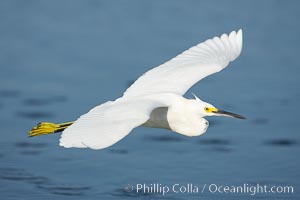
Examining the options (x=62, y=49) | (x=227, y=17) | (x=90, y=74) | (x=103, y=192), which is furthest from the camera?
(x=227, y=17)

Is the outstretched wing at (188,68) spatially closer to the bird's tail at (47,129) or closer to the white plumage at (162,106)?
the white plumage at (162,106)

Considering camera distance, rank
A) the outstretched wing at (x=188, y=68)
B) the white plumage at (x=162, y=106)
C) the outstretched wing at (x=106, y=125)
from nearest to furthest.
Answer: the outstretched wing at (x=106, y=125) → the white plumage at (x=162, y=106) → the outstretched wing at (x=188, y=68)

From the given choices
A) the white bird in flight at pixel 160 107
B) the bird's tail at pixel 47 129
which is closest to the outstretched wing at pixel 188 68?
the white bird in flight at pixel 160 107

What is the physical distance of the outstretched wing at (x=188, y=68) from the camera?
7980 mm

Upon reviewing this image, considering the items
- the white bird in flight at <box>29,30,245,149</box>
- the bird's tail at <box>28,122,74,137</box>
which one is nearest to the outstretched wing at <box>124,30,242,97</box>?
the white bird in flight at <box>29,30,245,149</box>

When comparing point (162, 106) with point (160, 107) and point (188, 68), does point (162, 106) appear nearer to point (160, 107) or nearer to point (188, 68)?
point (160, 107)

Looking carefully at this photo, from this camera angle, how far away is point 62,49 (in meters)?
11.6

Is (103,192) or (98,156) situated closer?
(103,192)

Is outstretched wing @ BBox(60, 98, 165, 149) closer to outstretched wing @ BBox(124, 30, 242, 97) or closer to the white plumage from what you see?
the white plumage

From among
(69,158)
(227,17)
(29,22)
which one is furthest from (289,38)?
(69,158)

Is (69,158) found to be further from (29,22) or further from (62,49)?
(29,22)

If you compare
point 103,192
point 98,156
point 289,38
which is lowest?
point 103,192

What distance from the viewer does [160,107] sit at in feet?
25.1

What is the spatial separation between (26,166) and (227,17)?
493 cm
